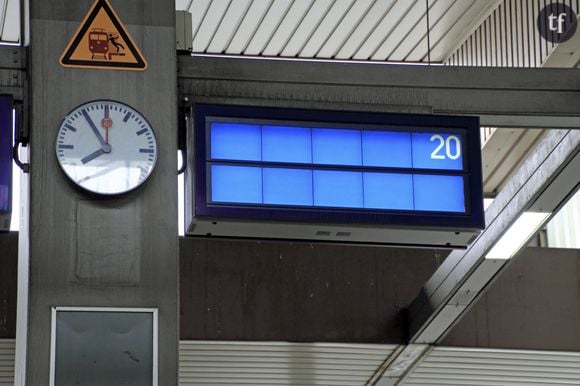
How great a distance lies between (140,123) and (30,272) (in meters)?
1.43

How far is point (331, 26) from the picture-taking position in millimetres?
17203

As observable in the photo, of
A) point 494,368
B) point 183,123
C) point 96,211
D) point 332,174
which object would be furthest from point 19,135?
point 494,368

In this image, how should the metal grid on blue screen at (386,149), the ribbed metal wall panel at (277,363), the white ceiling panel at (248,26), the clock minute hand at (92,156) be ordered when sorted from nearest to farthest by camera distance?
the clock minute hand at (92,156) < the metal grid on blue screen at (386,149) < the white ceiling panel at (248,26) < the ribbed metal wall panel at (277,363)

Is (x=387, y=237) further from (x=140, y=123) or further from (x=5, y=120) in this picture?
(x=5, y=120)

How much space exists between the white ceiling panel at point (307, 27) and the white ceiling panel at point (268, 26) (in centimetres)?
29

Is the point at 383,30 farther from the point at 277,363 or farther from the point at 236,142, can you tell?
the point at 236,142

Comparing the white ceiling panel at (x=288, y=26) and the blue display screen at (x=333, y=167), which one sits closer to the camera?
the blue display screen at (x=333, y=167)

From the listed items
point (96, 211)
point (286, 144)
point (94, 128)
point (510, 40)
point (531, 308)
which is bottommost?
point (531, 308)

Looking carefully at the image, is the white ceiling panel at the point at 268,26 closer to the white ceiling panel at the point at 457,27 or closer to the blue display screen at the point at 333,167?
the white ceiling panel at the point at 457,27

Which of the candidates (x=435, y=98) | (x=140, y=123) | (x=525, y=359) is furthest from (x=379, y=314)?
(x=140, y=123)

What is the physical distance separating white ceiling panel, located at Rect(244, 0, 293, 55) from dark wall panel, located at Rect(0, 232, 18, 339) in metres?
3.74

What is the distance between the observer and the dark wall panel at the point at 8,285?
53.2 ft

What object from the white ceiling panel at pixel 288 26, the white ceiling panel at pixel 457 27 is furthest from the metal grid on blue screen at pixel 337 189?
the white ceiling panel at pixel 457 27

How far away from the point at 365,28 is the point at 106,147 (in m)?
7.34
